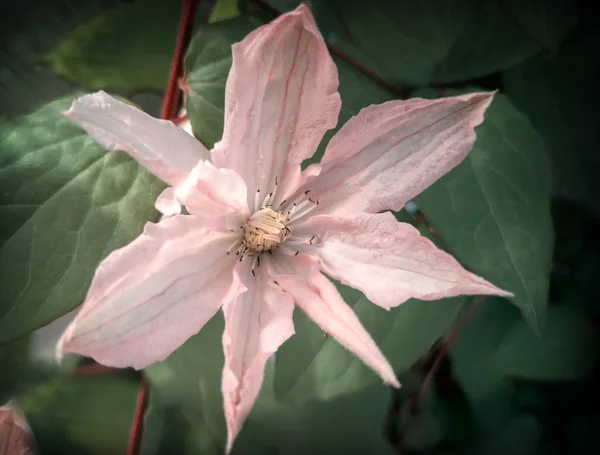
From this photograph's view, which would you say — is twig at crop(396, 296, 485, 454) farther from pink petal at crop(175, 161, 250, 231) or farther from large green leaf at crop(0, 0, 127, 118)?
large green leaf at crop(0, 0, 127, 118)

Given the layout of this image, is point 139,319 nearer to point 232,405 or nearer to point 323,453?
point 232,405

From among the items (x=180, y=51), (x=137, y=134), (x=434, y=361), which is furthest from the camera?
(x=434, y=361)

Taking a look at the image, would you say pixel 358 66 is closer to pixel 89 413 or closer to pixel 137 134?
pixel 137 134

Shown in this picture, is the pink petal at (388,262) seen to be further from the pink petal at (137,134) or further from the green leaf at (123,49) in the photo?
the green leaf at (123,49)

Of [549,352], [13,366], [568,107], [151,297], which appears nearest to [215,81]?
[151,297]

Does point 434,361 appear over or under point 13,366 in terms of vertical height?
under

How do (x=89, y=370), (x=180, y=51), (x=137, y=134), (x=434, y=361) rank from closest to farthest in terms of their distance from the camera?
(x=137, y=134), (x=180, y=51), (x=89, y=370), (x=434, y=361)

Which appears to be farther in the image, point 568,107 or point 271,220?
point 568,107
